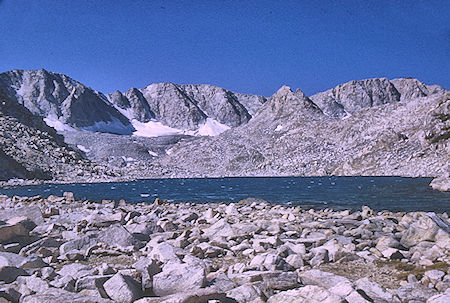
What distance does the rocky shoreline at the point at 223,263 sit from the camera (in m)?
6.00

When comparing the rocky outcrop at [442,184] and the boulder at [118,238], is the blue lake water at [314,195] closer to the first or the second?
the rocky outcrop at [442,184]

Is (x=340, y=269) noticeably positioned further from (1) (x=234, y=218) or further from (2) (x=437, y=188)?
(2) (x=437, y=188)

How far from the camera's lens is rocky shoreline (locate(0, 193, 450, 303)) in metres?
6.00

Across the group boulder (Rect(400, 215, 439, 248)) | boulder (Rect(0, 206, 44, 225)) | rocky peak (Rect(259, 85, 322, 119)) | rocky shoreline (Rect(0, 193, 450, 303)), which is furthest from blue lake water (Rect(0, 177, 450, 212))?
rocky peak (Rect(259, 85, 322, 119))

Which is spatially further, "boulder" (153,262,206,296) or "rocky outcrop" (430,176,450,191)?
"rocky outcrop" (430,176,450,191)

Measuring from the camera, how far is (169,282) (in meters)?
6.34

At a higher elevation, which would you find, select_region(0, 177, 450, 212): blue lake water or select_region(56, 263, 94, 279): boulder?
select_region(56, 263, 94, 279): boulder

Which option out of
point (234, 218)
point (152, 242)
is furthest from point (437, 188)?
point (152, 242)

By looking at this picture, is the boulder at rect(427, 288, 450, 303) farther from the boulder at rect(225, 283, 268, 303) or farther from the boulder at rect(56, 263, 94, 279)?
the boulder at rect(56, 263, 94, 279)

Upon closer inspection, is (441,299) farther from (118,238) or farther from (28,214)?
(28,214)

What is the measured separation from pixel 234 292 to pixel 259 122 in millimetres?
173433

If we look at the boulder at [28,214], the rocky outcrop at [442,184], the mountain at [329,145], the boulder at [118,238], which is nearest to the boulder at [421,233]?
the boulder at [118,238]

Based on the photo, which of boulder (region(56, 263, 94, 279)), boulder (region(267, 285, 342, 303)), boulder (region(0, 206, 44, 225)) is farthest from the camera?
boulder (region(0, 206, 44, 225))

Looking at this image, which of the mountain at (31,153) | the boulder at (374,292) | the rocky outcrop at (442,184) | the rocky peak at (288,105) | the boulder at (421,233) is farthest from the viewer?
the rocky peak at (288,105)
